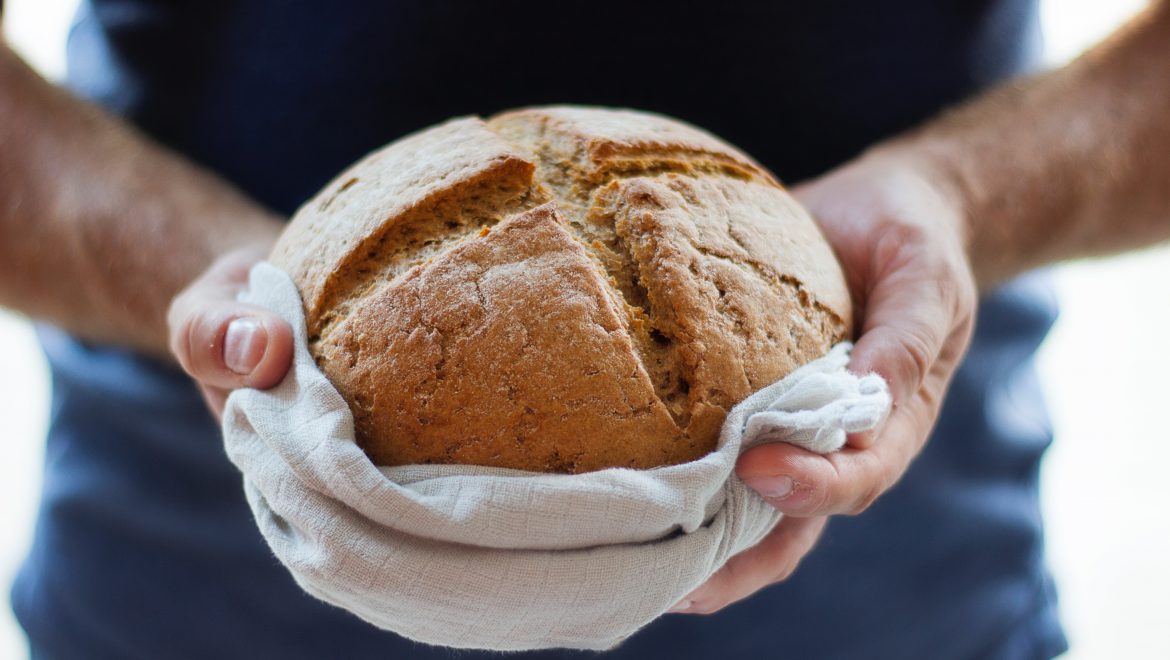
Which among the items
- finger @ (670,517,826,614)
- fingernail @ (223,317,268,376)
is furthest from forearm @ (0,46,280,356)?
finger @ (670,517,826,614)

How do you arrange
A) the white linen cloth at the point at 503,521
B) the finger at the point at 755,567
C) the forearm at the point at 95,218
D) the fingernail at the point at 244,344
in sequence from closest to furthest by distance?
the white linen cloth at the point at 503,521 → the fingernail at the point at 244,344 → the finger at the point at 755,567 → the forearm at the point at 95,218

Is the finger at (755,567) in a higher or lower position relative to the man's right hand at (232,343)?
lower

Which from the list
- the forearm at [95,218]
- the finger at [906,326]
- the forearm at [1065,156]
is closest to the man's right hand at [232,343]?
the forearm at [95,218]

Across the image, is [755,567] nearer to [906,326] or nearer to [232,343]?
[906,326]

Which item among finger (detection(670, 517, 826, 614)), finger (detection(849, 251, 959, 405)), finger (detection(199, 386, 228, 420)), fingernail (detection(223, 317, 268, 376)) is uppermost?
finger (detection(849, 251, 959, 405))

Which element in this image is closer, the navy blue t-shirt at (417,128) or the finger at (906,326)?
the finger at (906,326)

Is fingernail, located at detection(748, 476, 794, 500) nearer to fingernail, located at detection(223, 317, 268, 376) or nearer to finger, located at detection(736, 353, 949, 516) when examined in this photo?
finger, located at detection(736, 353, 949, 516)

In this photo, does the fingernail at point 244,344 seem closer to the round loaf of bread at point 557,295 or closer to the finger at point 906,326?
the round loaf of bread at point 557,295

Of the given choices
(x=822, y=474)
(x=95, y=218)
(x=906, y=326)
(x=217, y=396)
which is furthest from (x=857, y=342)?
(x=95, y=218)
